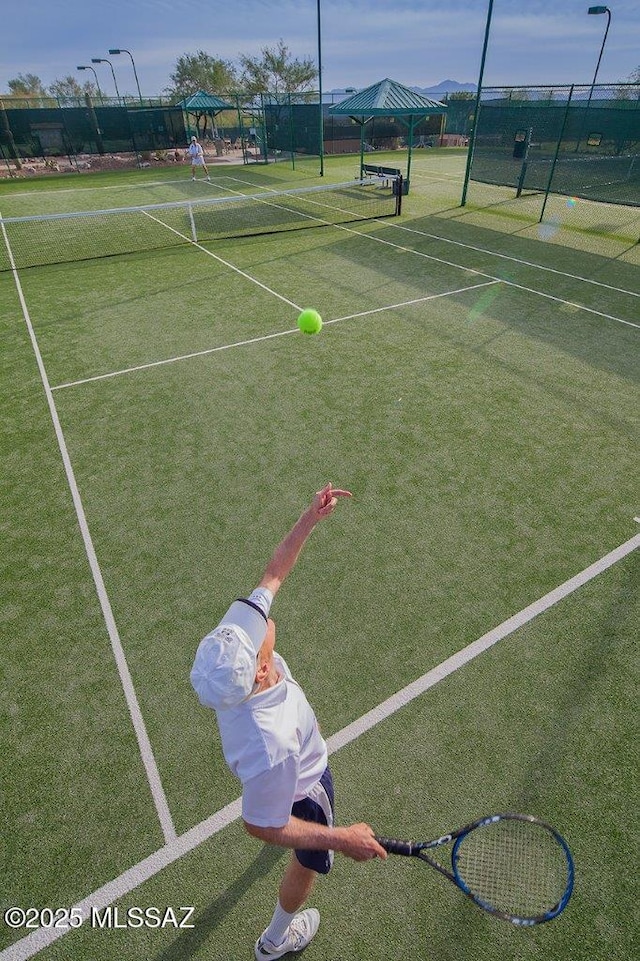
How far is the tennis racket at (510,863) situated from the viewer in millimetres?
2625

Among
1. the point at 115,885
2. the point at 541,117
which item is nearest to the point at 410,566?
the point at 115,885

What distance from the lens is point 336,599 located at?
4.93 m

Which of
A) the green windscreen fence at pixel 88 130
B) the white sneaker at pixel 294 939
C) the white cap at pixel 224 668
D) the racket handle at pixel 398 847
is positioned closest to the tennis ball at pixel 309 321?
the white cap at pixel 224 668

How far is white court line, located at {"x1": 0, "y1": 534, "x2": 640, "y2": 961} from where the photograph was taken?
3.00 m

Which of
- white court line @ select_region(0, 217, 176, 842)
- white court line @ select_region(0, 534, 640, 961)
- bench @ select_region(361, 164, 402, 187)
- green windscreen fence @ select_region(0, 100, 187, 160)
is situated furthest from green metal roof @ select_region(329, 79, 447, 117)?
white court line @ select_region(0, 534, 640, 961)

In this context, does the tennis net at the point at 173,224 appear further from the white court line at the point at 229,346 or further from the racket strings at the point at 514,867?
the racket strings at the point at 514,867

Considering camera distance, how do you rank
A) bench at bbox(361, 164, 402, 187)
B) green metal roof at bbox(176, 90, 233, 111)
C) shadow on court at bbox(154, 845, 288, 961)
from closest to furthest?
shadow on court at bbox(154, 845, 288, 961)
bench at bbox(361, 164, 402, 187)
green metal roof at bbox(176, 90, 233, 111)

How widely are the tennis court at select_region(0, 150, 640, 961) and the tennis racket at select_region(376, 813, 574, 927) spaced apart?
0.53 meters

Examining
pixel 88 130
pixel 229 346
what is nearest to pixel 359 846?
pixel 229 346

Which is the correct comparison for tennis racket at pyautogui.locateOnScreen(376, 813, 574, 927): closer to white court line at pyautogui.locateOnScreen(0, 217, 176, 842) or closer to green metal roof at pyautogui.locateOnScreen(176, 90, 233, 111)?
white court line at pyautogui.locateOnScreen(0, 217, 176, 842)

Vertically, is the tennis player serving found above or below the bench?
above

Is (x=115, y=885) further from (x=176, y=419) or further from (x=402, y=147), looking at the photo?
(x=402, y=147)

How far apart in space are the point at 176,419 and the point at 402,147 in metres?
42.7

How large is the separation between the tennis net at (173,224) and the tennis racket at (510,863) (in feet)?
52.3
